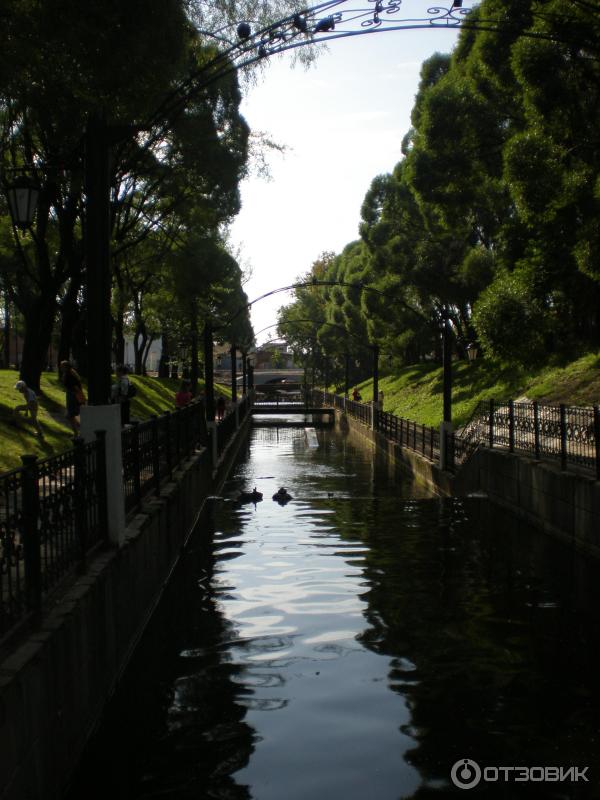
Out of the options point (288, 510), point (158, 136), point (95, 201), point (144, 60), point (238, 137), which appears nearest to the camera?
point (95, 201)

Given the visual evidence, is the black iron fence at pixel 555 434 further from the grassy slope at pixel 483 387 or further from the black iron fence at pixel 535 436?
the grassy slope at pixel 483 387

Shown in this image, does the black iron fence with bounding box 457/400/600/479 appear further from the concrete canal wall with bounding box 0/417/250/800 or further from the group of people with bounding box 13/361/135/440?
the group of people with bounding box 13/361/135/440

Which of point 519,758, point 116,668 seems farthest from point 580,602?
point 116,668

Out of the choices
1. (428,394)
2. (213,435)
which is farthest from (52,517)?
(428,394)

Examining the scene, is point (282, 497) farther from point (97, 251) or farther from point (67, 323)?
point (97, 251)

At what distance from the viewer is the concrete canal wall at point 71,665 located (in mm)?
4754

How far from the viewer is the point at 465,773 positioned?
19.4 ft

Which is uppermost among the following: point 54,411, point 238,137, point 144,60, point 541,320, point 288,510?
point 238,137

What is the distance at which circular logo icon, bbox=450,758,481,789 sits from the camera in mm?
5766

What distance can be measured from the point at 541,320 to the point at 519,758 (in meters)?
17.8

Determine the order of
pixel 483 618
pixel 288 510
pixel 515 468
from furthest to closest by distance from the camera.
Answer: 1. pixel 288 510
2. pixel 515 468
3. pixel 483 618

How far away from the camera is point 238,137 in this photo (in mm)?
24594

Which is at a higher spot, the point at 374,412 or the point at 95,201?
the point at 95,201

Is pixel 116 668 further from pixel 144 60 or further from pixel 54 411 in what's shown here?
pixel 54 411
